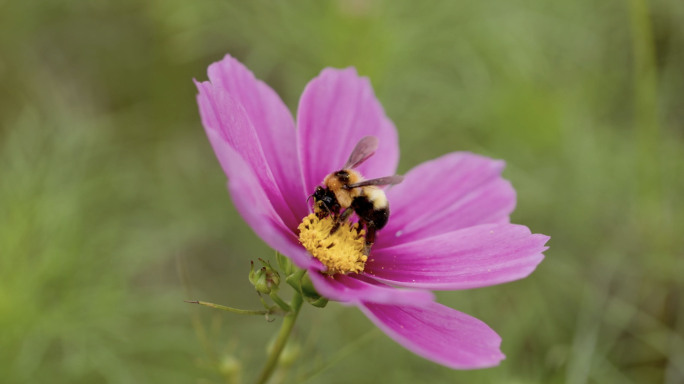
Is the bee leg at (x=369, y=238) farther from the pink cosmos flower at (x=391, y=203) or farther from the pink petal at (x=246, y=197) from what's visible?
the pink petal at (x=246, y=197)

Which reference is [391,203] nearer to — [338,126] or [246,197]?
[338,126]

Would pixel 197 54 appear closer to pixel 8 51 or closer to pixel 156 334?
pixel 8 51

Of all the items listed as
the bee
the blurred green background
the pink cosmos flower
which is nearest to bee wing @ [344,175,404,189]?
the bee

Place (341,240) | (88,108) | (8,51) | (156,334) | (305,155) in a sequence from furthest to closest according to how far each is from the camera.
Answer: (88,108) → (8,51) → (156,334) → (305,155) → (341,240)

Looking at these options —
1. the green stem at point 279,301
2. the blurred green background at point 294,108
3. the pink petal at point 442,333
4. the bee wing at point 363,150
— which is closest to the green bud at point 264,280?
the green stem at point 279,301

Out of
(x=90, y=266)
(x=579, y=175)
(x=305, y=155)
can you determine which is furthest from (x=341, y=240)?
(x=579, y=175)

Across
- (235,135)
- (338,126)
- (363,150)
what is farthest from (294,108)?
(235,135)

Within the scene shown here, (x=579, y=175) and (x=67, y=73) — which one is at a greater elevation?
(x=67, y=73)
